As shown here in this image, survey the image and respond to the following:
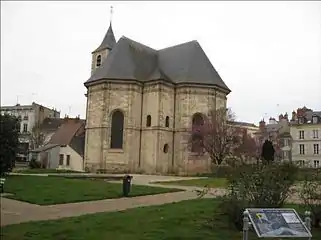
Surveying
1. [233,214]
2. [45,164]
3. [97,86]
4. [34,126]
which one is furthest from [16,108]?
[233,214]

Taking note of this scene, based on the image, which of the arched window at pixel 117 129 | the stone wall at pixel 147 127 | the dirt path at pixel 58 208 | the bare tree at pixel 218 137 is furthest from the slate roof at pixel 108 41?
the dirt path at pixel 58 208

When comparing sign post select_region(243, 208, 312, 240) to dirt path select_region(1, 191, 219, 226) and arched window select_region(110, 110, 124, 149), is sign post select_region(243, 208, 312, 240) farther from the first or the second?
arched window select_region(110, 110, 124, 149)

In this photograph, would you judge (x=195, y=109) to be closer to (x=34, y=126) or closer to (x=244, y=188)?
(x=244, y=188)

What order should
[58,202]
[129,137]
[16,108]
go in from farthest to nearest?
[16,108]
[129,137]
[58,202]

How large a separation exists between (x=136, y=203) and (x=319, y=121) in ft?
130

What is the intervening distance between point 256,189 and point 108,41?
45.7 metres

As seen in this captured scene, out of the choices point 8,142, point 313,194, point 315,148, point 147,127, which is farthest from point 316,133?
point 313,194

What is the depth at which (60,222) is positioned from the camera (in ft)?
29.9

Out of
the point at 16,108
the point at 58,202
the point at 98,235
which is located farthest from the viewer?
the point at 16,108

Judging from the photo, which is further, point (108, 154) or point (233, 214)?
point (108, 154)

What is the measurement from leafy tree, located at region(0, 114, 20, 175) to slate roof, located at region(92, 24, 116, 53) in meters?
27.3

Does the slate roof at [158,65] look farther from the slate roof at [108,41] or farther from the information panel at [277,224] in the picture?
the information panel at [277,224]

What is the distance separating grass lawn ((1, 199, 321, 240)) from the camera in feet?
25.2

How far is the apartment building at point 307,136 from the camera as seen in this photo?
45.5 meters
